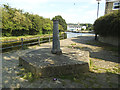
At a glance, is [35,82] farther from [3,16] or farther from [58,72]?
[3,16]

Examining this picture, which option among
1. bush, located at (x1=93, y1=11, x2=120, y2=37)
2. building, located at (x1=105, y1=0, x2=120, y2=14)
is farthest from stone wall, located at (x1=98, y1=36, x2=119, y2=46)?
building, located at (x1=105, y1=0, x2=120, y2=14)

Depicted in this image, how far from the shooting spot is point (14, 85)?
263 cm

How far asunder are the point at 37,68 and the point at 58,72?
83cm

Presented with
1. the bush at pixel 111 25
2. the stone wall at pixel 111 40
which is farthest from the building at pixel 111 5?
the stone wall at pixel 111 40

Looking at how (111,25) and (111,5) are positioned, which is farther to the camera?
(111,5)

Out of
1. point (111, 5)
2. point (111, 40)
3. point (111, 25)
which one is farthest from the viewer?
point (111, 5)

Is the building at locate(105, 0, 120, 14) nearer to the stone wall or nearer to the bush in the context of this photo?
the bush

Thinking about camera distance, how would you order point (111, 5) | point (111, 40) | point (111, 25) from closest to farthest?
point (111, 25) → point (111, 40) → point (111, 5)

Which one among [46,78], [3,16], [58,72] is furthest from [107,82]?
[3,16]

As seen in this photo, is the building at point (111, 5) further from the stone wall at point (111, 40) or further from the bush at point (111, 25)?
the stone wall at point (111, 40)

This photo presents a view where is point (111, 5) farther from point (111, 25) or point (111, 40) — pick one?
point (111, 25)

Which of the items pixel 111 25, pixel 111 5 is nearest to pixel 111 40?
pixel 111 25

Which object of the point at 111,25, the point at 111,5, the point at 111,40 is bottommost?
the point at 111,40

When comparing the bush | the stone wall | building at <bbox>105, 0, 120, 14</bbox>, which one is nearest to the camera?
the bush
